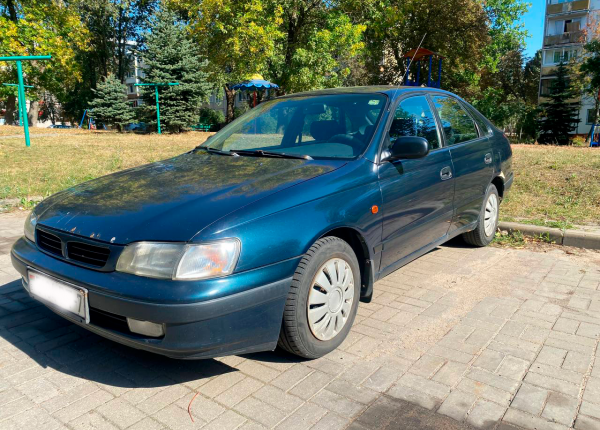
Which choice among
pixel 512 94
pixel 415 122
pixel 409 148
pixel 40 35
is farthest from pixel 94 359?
pixel 512 94

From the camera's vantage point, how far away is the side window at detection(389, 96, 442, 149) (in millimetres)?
3683

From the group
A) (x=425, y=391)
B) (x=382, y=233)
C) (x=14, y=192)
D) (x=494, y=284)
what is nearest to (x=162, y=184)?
(x=382, y=233)

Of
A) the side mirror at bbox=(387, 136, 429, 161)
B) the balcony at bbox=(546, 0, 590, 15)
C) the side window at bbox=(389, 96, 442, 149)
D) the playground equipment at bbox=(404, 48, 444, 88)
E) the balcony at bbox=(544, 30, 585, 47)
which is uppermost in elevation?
the balcony at bbox=(546, 0, 590, 15)

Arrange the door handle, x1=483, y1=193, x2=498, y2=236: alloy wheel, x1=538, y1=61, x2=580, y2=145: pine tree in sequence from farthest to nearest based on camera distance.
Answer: x1=538, y1=61, x2=580, y2=145: pine tree < x1=483, y1=193, x2=498, y2=236: alloy wheel < the door handle

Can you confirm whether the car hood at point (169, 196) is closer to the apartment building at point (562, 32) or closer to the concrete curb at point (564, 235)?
the concrete curb at point (564, 235)

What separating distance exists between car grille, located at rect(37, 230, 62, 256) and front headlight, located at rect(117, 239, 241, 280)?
2.00ft

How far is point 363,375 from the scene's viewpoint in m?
2.77

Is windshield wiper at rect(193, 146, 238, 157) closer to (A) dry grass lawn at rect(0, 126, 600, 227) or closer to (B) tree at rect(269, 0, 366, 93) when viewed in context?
(A) dry grass lawn at rect(0, 126, 600, 227)

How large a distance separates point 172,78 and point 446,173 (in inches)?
810

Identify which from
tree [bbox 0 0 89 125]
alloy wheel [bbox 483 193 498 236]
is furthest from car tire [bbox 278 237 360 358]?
tree [bbox 0 0 89 125]

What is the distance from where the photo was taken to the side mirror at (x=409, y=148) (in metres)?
3.31

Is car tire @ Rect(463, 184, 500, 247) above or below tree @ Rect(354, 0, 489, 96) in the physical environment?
below

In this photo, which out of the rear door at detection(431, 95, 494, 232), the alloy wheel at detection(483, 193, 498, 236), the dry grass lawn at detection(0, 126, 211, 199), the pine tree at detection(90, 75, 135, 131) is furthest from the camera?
the pine tree at detection(90, 75, 135, 131)

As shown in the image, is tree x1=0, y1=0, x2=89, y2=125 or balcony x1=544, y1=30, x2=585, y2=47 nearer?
tree x1=0, y1=0, x2=89, y2=125
